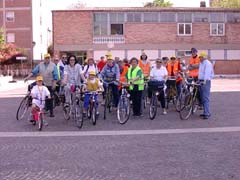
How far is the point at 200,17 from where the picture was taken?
187 feet

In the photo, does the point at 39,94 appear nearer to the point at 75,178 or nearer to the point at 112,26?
the point at 75,178

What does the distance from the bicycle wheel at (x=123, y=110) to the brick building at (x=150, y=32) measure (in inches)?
1604

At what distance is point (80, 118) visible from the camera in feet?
43.5

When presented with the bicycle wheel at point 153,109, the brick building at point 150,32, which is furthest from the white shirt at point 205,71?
the brick building at point 150,32

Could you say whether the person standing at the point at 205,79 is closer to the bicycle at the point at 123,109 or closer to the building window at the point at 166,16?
the bicycle at the point at 123,109

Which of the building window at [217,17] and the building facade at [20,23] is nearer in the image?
the building window at [217,17]

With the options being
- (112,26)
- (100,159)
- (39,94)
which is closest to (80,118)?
(39,94)

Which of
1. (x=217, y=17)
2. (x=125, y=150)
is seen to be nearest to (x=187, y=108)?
(x=125, y=150)

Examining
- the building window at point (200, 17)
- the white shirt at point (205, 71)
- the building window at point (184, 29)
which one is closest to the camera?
the white shirt at point (205, 71)

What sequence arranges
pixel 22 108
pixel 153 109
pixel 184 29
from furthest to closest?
pixel 184 29
pixel 22 108
pixel 153 109

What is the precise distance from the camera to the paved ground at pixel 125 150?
796cm

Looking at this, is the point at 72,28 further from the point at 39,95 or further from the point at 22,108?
the point at 39,95

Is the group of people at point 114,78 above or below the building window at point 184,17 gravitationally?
below

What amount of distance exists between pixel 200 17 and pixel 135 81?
43.7 meters
